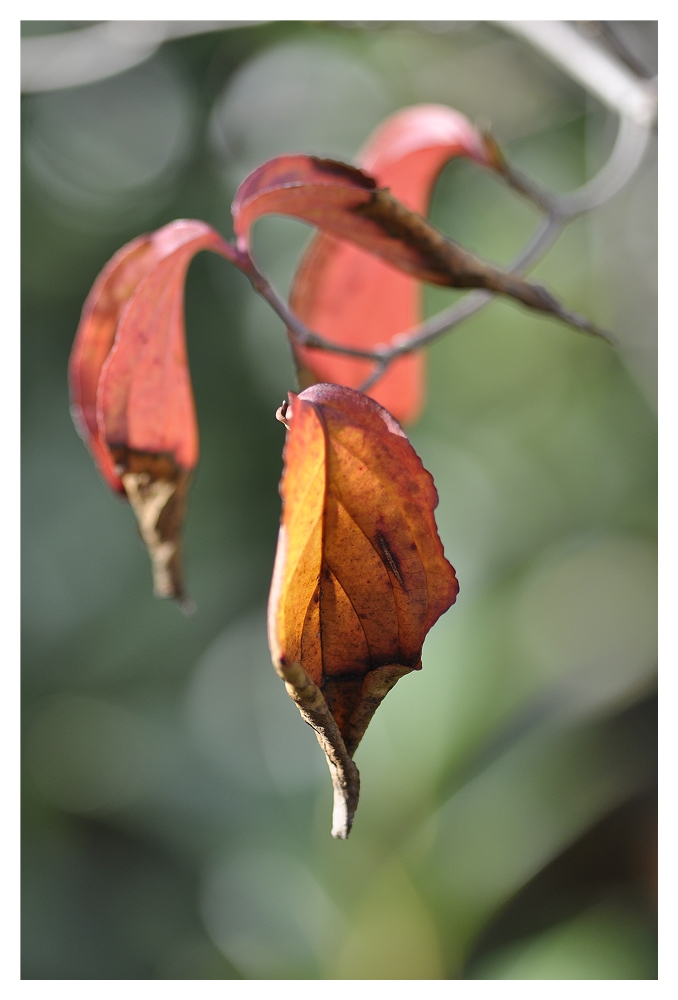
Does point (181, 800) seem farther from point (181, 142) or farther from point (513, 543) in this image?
point (181, 142)

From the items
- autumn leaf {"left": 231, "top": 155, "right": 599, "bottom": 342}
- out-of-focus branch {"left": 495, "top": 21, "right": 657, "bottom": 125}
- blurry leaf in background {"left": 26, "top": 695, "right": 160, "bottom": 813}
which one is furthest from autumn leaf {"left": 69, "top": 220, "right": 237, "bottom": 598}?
blurry leaf in background {"left": 26, "top": 695, "right": 160, "bottom": 813}

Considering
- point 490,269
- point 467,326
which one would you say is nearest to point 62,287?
point 467,326

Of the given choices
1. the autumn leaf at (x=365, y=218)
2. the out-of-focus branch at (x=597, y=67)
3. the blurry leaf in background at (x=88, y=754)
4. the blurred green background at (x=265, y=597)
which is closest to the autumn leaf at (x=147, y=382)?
the autumn leaf at (x=365, y=218)

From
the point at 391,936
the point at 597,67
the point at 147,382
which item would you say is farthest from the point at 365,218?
the point at 391,936

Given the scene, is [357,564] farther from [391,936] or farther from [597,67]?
[391,936]

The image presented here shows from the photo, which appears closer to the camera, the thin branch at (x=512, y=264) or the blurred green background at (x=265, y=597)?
the thin branch at (x=512, y=264)

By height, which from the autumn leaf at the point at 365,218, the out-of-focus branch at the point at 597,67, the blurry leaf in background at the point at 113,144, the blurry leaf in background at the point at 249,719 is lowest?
Answer: the blurry leaf in background at the point at 249,719

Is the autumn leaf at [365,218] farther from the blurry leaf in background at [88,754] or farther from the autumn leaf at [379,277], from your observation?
the blurry leaf in background at [88,754]

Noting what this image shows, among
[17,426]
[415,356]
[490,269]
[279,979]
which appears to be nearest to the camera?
[490,269]
